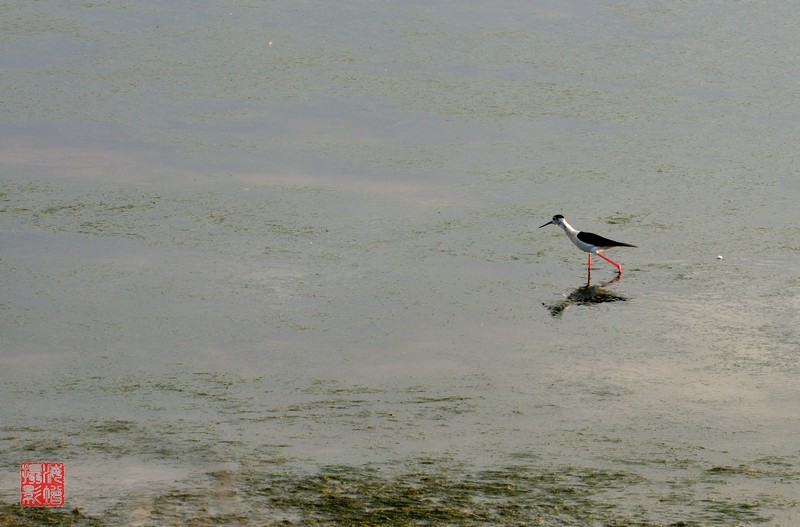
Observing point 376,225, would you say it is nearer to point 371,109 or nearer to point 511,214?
point 511,214

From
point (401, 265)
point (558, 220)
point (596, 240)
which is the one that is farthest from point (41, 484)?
point (558, 220)

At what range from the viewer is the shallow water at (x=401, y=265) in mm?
6352

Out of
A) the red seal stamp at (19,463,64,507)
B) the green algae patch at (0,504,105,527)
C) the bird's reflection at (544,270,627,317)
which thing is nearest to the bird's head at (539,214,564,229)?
the bird's reflection at (544,270,627,317)

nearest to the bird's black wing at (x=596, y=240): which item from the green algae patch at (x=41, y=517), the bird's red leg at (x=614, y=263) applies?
the bird's red leg at (x=614, y=263)

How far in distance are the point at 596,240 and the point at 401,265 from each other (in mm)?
1353

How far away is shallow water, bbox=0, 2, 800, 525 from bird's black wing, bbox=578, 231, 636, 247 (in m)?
0.20

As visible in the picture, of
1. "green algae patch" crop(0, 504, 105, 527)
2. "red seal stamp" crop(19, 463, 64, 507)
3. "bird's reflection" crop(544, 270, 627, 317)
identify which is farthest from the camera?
"bird's reflection" crop(544, 270, 627, 317)

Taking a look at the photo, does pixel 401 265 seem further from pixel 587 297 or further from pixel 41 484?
pixel 41 484

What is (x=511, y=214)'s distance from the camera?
1029cm

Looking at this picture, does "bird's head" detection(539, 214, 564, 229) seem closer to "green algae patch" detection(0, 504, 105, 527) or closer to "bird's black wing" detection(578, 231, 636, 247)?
"bird's black wing" detection(578, 231, 636, 247)

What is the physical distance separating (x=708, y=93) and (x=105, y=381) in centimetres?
756

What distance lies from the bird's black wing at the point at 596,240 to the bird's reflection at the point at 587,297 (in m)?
0.27

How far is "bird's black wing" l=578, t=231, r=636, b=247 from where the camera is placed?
9.31 m

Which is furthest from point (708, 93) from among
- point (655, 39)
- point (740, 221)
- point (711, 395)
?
point (711, 395)
